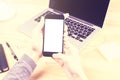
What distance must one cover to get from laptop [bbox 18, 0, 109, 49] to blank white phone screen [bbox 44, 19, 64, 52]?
130 millimetres

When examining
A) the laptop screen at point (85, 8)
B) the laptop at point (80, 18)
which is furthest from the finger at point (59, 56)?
the laptop screen at point (85, 8)

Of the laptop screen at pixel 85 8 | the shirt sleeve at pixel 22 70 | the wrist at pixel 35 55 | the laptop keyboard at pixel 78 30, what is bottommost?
the shirt sleeve at pixel 22 70

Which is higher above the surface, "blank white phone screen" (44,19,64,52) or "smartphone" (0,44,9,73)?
"blank white phone screen" (44,19,64,52)

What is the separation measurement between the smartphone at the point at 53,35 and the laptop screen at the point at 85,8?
0.69 feet

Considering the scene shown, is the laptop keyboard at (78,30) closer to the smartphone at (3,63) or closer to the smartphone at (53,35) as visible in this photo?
the smartphone at (53,35)

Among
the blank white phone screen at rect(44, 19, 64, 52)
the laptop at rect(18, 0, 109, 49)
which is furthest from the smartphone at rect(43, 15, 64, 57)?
the laptop at rect(18, 0, 109, 49)

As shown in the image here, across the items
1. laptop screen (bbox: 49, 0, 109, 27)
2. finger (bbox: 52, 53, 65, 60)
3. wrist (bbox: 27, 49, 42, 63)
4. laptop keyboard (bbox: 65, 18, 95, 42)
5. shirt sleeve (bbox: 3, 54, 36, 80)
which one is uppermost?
laptop screen (bbox: 49, 0, 109, 27)

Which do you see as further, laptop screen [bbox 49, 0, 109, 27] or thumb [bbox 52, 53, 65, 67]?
laptop screen [bbox 49, 0, 109, 27]

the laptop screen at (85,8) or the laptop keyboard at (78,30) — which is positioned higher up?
the laptop screen at (85,8)

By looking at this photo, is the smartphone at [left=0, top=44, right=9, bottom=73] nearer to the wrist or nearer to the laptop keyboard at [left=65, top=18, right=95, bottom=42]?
the wrist

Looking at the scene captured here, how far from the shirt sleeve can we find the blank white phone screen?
3.2 inches

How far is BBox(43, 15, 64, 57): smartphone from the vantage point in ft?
3.38

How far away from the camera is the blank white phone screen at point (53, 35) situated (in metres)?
1.03

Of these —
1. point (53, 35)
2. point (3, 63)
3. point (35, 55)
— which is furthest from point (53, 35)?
point (3, 63)
